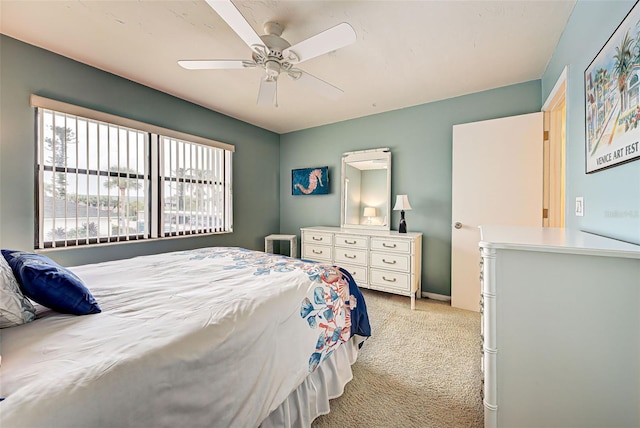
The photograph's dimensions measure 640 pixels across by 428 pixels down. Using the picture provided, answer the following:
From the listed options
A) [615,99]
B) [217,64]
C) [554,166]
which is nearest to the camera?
[615,99]

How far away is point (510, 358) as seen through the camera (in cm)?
106

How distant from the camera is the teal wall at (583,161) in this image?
1060 millimetres

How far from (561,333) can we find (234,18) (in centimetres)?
212

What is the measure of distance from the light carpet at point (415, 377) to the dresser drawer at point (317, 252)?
109cm

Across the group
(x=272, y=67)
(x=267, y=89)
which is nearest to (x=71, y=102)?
(x=267, y=89)

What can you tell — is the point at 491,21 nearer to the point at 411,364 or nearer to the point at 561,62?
the point at 561,62

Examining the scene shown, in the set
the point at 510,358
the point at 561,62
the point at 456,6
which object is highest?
the point at 456,6

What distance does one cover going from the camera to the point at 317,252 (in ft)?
11.8

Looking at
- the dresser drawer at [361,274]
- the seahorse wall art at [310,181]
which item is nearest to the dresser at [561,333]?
the dresser drawer at [361,274]

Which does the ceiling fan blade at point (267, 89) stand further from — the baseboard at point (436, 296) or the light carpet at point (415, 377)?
the baseboard at point (436, 296)

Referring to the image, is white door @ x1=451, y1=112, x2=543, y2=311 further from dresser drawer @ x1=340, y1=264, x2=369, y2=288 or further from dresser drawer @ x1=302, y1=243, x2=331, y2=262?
dresser drawer @ x1=302, y1=243, x2=331, y2=262

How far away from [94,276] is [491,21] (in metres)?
3.14

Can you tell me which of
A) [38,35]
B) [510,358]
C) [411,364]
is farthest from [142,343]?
[38,35]

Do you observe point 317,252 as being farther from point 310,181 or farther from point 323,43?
point 323,43
